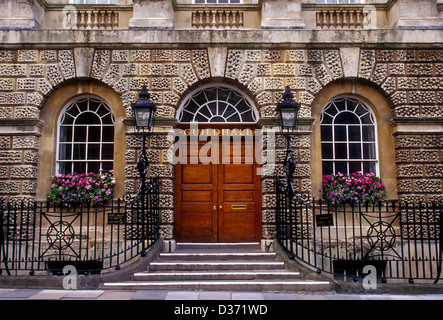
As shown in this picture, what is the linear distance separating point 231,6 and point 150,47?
2.32m

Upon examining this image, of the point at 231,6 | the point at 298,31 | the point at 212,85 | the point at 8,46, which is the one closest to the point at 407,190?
the point at 298,31

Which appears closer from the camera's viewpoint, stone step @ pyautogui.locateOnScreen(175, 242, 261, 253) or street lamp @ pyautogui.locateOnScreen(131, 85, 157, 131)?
street lamp @ pyautogui.locateOnScreen(131, 85, 157, 131)

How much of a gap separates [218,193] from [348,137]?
3.48 metres

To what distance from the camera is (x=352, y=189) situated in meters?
8.65

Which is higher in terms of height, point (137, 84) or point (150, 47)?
point (150, 47)

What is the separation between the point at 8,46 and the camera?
896 cm

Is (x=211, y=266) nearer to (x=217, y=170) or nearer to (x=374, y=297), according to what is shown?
(x=217, y=170)

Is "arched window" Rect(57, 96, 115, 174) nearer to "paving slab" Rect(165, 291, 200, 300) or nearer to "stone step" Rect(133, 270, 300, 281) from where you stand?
"stone step" Rect(133, 270, 300, 281)

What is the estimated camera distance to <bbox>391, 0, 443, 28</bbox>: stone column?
29.8ft

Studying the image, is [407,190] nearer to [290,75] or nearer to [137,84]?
[290,75]

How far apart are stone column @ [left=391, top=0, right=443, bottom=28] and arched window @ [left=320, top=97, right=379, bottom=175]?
7.31 feet

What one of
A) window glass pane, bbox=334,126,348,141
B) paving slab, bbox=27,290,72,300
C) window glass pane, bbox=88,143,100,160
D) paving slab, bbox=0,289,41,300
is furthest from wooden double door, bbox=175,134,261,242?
paving slab, bbox=0,289,41,300

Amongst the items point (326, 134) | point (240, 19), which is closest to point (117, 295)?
point (326, 134)

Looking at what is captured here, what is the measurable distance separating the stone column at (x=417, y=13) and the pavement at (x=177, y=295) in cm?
637
